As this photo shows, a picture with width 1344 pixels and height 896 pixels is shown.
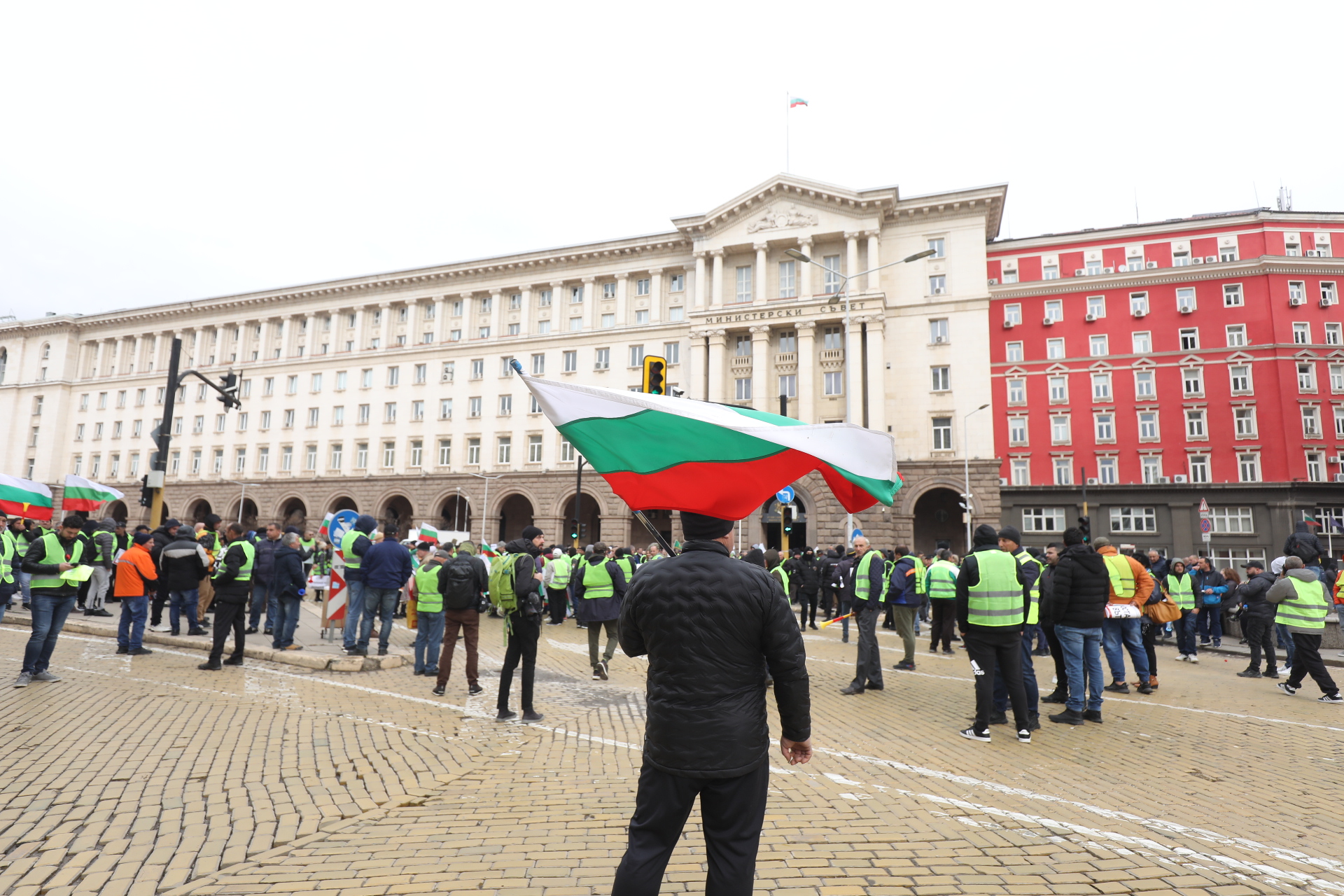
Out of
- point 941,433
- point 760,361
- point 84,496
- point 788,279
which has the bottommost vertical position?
point 84,496

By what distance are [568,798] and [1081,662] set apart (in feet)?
19.5

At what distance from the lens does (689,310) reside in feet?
145

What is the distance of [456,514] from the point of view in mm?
45844

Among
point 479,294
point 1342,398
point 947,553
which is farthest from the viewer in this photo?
point 479,294

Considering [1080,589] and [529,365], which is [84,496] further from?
[529,365]

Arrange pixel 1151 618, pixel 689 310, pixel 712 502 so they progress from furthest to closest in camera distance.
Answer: pixel 689 310 < pixel 1151 618 < pixel 712 502

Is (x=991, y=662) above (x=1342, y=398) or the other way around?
the other way around

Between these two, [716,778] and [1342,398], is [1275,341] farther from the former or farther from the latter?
[716,778]

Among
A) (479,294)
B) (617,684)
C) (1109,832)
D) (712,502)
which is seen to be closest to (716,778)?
(712,502)

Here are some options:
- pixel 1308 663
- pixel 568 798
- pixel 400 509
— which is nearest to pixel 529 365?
pixel 400 509

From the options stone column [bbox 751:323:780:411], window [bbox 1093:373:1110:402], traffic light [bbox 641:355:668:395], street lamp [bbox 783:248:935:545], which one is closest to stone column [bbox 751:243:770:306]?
stone column [bbox 751:323:780:411]

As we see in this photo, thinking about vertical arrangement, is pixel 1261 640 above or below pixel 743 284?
below

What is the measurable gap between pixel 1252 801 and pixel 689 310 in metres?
40.5

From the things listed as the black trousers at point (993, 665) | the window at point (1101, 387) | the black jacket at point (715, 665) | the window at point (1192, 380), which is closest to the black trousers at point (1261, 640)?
the black trousers at point (993, 665)
